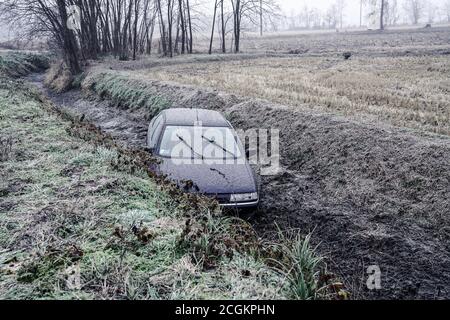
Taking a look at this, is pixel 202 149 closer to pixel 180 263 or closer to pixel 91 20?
pixel 180 263

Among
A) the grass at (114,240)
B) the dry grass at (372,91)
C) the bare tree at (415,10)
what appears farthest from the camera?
the bare tree at (415,10)

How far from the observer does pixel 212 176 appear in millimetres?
6262

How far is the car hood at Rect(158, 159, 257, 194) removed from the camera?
5.97 m

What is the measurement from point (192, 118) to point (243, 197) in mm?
2583

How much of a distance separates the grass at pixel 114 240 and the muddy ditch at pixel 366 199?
137cm

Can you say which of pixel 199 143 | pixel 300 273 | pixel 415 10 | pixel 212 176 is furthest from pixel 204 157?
pixel 415 10

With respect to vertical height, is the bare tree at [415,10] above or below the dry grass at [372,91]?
above

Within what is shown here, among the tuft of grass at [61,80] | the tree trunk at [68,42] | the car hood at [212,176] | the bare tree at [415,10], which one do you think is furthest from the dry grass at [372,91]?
the bare tree at [415,10]

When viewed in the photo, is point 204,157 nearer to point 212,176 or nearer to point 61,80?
point 212,176

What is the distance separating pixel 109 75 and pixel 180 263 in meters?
20.1

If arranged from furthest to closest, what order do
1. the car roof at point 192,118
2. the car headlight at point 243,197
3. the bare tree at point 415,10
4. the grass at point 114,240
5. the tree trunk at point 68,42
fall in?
the bare tree at point 415,10
the tree trunk at point 68,42
the car roof at point 192,118
the car headlight at point 243,197
the grass at point 114,240

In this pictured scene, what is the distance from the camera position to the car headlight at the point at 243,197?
5.97 metres

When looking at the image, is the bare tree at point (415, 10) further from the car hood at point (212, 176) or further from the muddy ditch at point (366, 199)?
the car hood at point (212, 176)
